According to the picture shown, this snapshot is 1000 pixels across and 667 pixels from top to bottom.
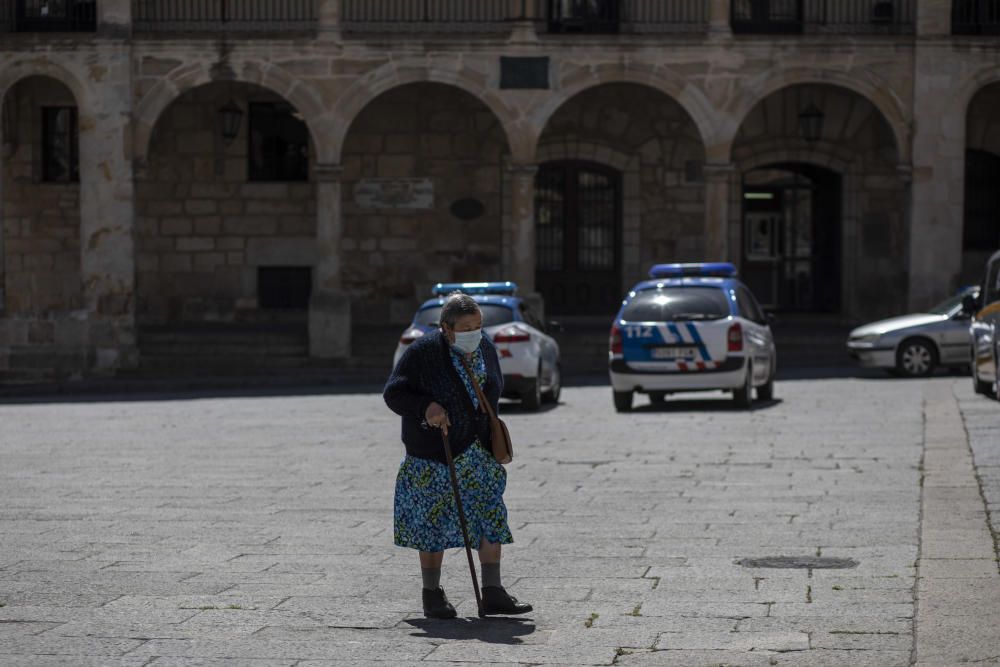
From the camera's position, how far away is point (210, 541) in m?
10.1

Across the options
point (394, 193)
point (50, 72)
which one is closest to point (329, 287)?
point (394, 193)

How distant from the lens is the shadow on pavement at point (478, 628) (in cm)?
735

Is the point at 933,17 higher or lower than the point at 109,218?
higher

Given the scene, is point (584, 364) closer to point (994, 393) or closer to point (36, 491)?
point (994, 393)

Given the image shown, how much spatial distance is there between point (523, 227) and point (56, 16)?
350 inches

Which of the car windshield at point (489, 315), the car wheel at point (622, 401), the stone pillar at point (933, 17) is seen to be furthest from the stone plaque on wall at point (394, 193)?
the car wheel at point (622, 401)

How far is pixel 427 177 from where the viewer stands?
32.8 metres

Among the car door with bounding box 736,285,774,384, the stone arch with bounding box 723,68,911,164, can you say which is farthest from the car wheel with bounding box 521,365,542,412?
the stone arch with bounding box 723,68,911,164

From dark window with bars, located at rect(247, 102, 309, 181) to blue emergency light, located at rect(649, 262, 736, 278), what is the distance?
11115mm

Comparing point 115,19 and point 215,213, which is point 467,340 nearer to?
point 115,19

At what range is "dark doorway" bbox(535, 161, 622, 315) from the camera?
33.0 m

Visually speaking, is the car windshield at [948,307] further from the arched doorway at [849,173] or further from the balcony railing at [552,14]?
the balcony railing at [552,14]

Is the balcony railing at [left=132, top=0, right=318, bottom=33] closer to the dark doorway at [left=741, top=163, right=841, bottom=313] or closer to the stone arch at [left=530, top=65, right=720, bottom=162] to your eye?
the stone arch at [left=530, top=65, right=720, bottom=162]

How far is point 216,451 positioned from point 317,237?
1506cm
